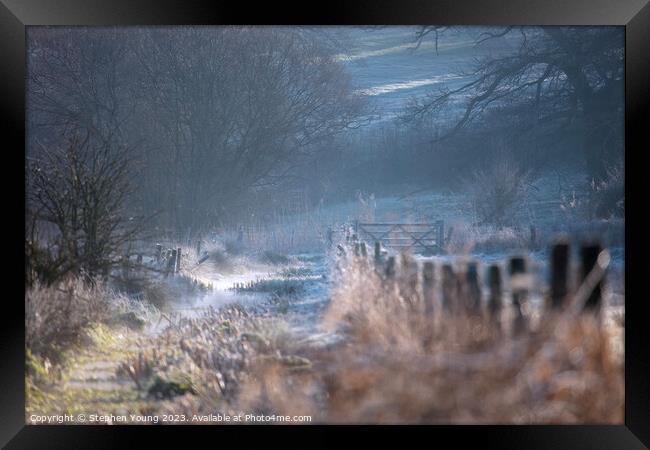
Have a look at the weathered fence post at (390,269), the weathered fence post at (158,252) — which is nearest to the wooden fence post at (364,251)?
the weathered fence post at (390,269)

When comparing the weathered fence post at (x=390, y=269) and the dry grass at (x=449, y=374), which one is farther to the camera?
the weathered fence post at (x=390, y=269)

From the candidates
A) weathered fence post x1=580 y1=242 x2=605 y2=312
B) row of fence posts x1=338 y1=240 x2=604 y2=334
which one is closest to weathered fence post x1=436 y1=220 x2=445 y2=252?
Answer: row of fence posts x1=338 y1=240 x2=604 y2=334

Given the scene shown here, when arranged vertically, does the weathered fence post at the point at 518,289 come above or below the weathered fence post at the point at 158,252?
below

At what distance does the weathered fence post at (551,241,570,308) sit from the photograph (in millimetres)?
16

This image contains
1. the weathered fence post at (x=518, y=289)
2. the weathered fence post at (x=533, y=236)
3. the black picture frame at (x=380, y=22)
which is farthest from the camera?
the weathered fence post at (x=533, y=236)

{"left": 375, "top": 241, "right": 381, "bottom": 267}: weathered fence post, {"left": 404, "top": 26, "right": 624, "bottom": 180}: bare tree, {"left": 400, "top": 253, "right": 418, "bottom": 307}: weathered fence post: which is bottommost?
{"left": 400, "top": 253, "right": 418, "bottom": 307}: weathered fence post

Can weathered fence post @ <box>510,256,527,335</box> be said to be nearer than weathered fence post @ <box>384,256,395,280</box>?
Yes

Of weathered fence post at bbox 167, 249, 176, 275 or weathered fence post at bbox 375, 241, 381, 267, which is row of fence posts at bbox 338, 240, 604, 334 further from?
weathered fence post at bbox 167, 249, 176, 275

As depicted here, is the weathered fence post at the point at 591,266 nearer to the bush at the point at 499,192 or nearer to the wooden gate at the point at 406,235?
the bush at the point at 499,192

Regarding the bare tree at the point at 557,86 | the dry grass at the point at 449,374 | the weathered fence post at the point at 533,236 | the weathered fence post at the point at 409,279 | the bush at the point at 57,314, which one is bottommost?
the dry grass at the point at 449,374

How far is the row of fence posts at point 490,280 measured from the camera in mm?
5344

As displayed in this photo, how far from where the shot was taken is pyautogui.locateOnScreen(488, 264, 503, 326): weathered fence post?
5.33 metres

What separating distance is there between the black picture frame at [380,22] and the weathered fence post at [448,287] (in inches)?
36.8

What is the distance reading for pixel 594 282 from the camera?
540cm
